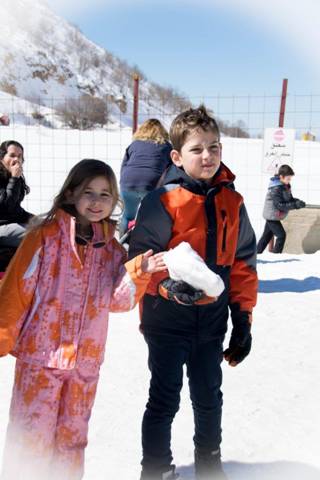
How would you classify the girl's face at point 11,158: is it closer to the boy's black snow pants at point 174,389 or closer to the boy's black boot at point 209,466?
the boy's black snow pants at point 174,389

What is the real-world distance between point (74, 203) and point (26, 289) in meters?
0.29

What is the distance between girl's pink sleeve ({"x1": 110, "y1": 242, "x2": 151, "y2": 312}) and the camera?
138 centimetres

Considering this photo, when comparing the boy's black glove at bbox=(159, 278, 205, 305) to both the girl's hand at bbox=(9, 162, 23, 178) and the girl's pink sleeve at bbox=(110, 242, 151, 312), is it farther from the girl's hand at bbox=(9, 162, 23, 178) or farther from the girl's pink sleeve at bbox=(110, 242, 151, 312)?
the girl's hand at bbox=(9, 162, 23, 178)

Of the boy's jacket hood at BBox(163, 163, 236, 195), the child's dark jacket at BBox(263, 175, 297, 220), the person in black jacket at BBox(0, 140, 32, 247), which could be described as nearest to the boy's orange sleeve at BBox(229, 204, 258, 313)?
the boy's jacket hood at BBox(163, 163, 236, 195)

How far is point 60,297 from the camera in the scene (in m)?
1.35

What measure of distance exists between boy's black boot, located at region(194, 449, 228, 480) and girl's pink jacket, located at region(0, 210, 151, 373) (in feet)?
1.61

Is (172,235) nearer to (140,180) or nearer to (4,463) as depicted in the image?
(4,463)

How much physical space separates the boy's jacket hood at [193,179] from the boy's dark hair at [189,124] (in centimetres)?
8

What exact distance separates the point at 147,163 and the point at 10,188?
951mm

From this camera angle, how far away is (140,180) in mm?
3490

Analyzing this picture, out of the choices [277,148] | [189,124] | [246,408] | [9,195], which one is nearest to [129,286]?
[189,124]

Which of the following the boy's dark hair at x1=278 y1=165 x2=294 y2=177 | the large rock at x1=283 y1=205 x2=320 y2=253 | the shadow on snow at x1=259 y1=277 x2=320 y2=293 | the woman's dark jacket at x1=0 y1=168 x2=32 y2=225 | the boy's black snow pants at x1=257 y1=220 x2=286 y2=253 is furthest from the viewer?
the large rock at x1=283 y1=205 x2=320 y2=253

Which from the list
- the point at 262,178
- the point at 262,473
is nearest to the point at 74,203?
the point at 262,473

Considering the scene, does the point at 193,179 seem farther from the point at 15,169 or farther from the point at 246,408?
the point at 15,169
